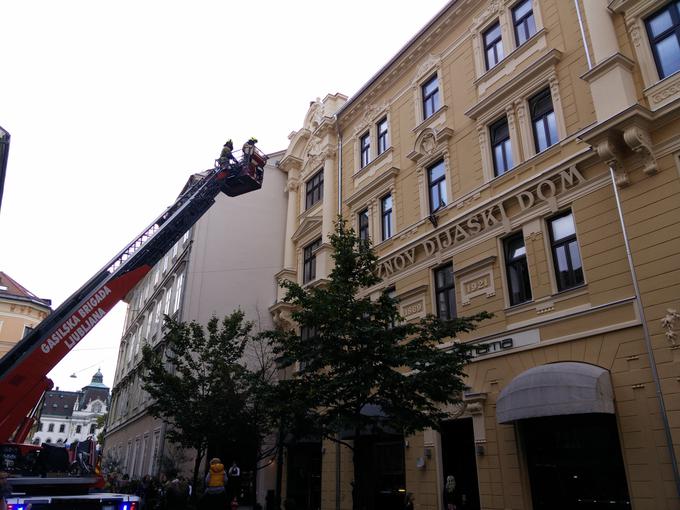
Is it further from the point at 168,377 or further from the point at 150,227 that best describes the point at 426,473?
the point at 150,227

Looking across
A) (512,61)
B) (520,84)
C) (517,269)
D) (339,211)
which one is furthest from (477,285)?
(339,211)

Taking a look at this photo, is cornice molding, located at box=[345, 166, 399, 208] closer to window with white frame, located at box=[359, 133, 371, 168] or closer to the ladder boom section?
window with white frame, located at box=[359, 133, 371, 168]

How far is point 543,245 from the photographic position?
14266 mm

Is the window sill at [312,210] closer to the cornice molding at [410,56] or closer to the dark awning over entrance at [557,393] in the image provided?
the cornice molding at [410,56]

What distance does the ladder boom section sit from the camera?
11203 millimetres

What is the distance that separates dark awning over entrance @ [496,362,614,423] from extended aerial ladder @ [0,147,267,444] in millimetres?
9912

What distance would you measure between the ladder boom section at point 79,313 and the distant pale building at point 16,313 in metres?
38.1

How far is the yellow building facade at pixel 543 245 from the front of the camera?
38.1ft

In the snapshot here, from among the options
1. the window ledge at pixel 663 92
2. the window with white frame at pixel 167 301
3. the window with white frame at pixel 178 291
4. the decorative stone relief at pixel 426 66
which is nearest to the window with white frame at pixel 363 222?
the decorative stone relief at pixel 426 66

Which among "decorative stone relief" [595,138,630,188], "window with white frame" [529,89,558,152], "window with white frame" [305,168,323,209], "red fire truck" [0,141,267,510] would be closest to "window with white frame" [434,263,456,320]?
"window with white frame" [529,89,558,152]

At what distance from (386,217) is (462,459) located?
950 cm

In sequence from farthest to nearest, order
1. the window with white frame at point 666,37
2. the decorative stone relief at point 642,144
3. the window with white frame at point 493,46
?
the window with white frame at point 493,46 → the window with white frame at point 666,37 → the decorative stone relief at point 642,144

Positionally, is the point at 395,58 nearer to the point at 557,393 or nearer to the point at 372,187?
the point at 372,187

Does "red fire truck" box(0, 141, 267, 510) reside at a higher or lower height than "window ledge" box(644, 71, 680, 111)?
lower
